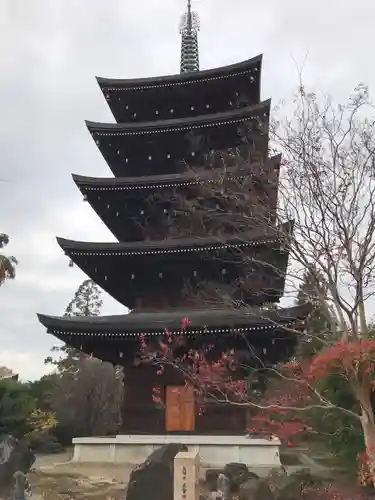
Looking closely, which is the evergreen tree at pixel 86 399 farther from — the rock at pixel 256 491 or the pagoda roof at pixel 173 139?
the rock at pixel 256 491

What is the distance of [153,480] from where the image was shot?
37.1ft

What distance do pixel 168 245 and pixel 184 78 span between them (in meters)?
7.30

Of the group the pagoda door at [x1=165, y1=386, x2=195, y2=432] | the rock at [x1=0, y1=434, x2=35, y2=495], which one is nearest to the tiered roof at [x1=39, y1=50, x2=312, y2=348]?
the pagoda door at [x1=165, y1=386, x2=195, y2=432]

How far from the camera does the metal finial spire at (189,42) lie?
2327 centimetres

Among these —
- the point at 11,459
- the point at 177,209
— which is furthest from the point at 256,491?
the point at 177,209

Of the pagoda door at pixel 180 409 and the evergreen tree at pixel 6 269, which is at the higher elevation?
the evergreen tree at pixel 6 269

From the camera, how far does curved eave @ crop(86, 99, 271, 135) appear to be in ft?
56.2

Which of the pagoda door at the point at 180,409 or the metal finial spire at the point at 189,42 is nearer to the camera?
the pagoda door at the point at 180,409

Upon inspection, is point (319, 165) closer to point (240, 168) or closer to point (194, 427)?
point (240, 168)

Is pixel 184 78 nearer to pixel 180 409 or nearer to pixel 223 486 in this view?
pixel 180 409

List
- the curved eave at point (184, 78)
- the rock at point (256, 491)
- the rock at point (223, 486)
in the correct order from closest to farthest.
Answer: the rock at point (256, 491), the rock at point (223, 486), the curved eave at point (184, 78)

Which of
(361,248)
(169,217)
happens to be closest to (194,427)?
(169,217)

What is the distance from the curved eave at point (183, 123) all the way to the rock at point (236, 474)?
1090 cm

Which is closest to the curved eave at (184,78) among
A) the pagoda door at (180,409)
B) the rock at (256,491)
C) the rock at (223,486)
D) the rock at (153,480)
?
the pagoda door at (180,409)
